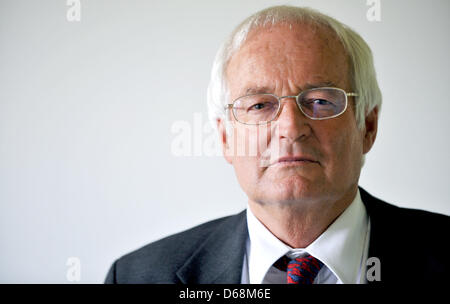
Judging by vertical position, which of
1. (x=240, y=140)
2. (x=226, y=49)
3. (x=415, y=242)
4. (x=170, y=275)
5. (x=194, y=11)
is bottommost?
(x=170, y=275)

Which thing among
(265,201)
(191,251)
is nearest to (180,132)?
(191,251)

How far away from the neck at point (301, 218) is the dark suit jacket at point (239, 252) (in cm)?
16

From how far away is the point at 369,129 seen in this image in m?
1.58

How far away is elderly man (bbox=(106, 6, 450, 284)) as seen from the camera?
134 centimetres

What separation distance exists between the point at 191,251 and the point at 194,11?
49.5 inches

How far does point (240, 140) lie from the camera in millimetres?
1461

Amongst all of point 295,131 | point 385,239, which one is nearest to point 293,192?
point 295,131

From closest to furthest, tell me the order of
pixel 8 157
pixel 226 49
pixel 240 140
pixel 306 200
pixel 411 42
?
pixel 306 200
pixel 240 140
pixel 226 49
pixel 411 42
pixel 8 157

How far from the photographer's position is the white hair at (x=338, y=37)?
1.46 meters

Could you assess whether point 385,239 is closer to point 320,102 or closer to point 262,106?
point 320,102

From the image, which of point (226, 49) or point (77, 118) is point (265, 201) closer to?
point (226, 49)

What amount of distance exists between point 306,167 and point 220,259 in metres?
0.54

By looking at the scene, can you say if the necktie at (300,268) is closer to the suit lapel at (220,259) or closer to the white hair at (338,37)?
the suit lapel at (220,259)

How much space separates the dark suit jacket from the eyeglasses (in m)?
0.42
